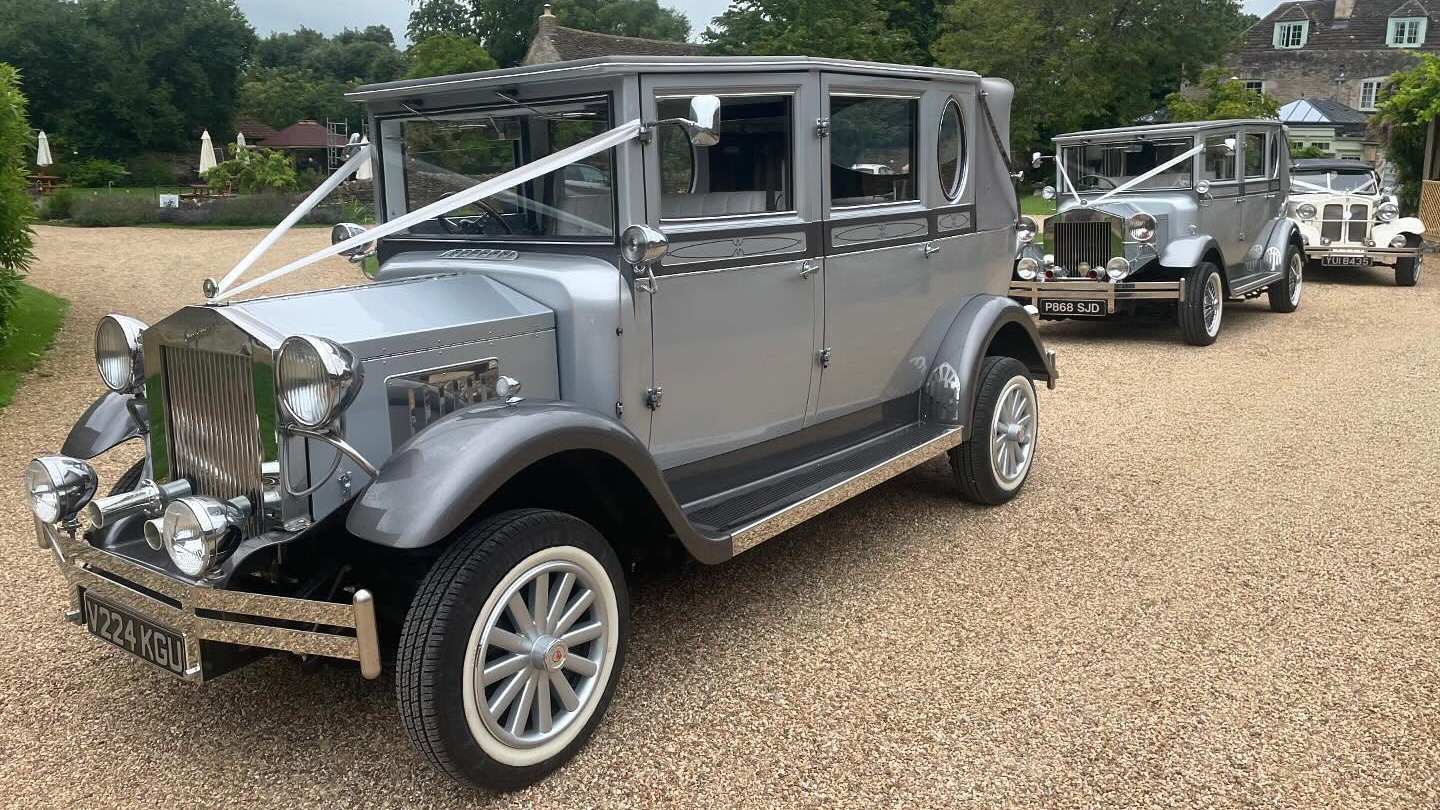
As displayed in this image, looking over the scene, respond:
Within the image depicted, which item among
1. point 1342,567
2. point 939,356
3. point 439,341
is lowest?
point 1342,567

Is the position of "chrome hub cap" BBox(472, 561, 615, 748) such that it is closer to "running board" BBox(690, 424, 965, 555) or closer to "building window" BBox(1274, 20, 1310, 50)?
"running board" BBox(690, 424, 965, 555)

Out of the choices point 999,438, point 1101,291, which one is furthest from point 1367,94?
point 999,438

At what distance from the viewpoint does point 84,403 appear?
8336mm

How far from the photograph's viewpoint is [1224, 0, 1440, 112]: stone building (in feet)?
153

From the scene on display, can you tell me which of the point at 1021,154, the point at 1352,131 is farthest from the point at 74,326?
the point at 1352,131

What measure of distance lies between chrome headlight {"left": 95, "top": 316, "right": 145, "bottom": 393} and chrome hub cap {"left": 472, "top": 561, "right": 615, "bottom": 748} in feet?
5.45

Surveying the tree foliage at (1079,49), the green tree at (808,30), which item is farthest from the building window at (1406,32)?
the green tree at (808,30)

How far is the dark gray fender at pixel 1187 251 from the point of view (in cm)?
1060

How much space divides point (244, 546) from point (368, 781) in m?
0.80

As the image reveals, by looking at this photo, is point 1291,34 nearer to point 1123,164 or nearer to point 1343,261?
point 1343,261

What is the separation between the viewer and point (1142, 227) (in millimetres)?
10750

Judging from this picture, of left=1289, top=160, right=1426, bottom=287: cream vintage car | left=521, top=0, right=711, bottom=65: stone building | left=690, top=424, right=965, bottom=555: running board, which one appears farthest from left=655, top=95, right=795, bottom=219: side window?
left=521, top=0, right=711, bottom=65: stone building

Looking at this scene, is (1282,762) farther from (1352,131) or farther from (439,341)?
(1352,131)

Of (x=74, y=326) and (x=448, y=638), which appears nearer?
(x=448, y=638)
